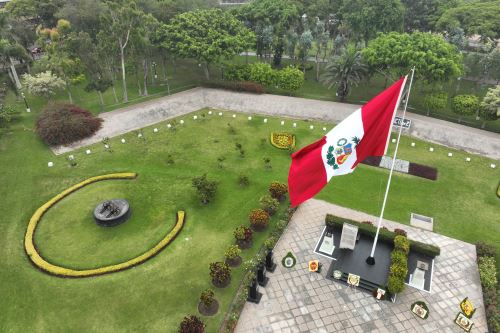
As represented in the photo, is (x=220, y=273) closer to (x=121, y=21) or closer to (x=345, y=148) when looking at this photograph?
(x=345, y=148)

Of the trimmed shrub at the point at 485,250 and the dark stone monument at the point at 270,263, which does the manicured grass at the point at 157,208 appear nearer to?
the trimmed shrub at the point at 485,250

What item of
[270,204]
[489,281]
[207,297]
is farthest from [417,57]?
[207,297]

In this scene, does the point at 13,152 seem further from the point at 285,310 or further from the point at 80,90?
the point at 285,310

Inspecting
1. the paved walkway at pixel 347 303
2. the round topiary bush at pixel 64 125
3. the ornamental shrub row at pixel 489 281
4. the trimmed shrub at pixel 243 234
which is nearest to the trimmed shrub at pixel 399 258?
the paved walkway at pixel 347 303

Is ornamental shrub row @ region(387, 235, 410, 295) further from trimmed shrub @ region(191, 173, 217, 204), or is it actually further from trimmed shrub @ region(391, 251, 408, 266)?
trimmed shrub @ region(191, 173, 217, 204)

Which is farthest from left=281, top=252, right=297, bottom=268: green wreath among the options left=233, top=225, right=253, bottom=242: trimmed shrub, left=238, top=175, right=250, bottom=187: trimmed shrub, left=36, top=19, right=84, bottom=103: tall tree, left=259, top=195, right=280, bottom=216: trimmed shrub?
left=36, top=19, right=84, bottom=103: tall tree
